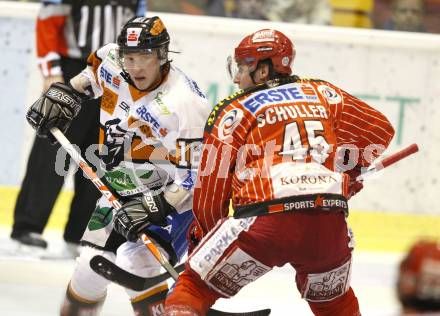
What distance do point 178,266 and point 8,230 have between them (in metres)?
2.15

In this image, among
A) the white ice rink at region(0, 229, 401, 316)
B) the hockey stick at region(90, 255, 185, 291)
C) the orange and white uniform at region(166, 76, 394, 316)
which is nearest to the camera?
the orange and white uniform at region(166, 76, 394, 316)

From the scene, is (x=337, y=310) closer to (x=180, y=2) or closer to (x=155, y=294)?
(x=155, y=294)

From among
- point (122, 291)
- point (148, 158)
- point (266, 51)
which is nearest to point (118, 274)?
point (148, 158)

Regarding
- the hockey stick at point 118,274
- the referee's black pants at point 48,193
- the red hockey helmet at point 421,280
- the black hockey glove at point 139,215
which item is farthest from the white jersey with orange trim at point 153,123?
the red hockey helmet at point 421,280

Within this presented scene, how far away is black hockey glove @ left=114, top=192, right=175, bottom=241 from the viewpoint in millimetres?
3480

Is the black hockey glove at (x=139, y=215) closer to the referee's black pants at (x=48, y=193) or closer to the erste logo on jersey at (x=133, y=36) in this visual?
the erste logo on jersey at (x=133, y=36)

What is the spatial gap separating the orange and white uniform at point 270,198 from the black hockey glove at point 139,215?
0.33 meters

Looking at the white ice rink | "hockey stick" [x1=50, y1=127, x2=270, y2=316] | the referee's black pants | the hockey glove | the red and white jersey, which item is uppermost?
the red and white jersey

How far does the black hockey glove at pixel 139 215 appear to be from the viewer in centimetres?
348

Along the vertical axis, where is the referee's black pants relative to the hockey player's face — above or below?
below

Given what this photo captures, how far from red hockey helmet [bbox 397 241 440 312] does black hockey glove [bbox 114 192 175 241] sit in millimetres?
1658

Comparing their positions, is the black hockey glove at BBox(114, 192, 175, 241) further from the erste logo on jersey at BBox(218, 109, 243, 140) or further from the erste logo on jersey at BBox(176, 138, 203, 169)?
the erste logo on jersey at BBox(218, 109, 243, 140)

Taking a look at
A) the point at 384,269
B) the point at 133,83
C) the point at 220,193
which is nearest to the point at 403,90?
the point at 384,269

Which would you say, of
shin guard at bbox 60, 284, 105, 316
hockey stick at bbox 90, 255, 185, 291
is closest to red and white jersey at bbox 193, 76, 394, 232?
hockey stick at bbox 90, 255, 185, 291
